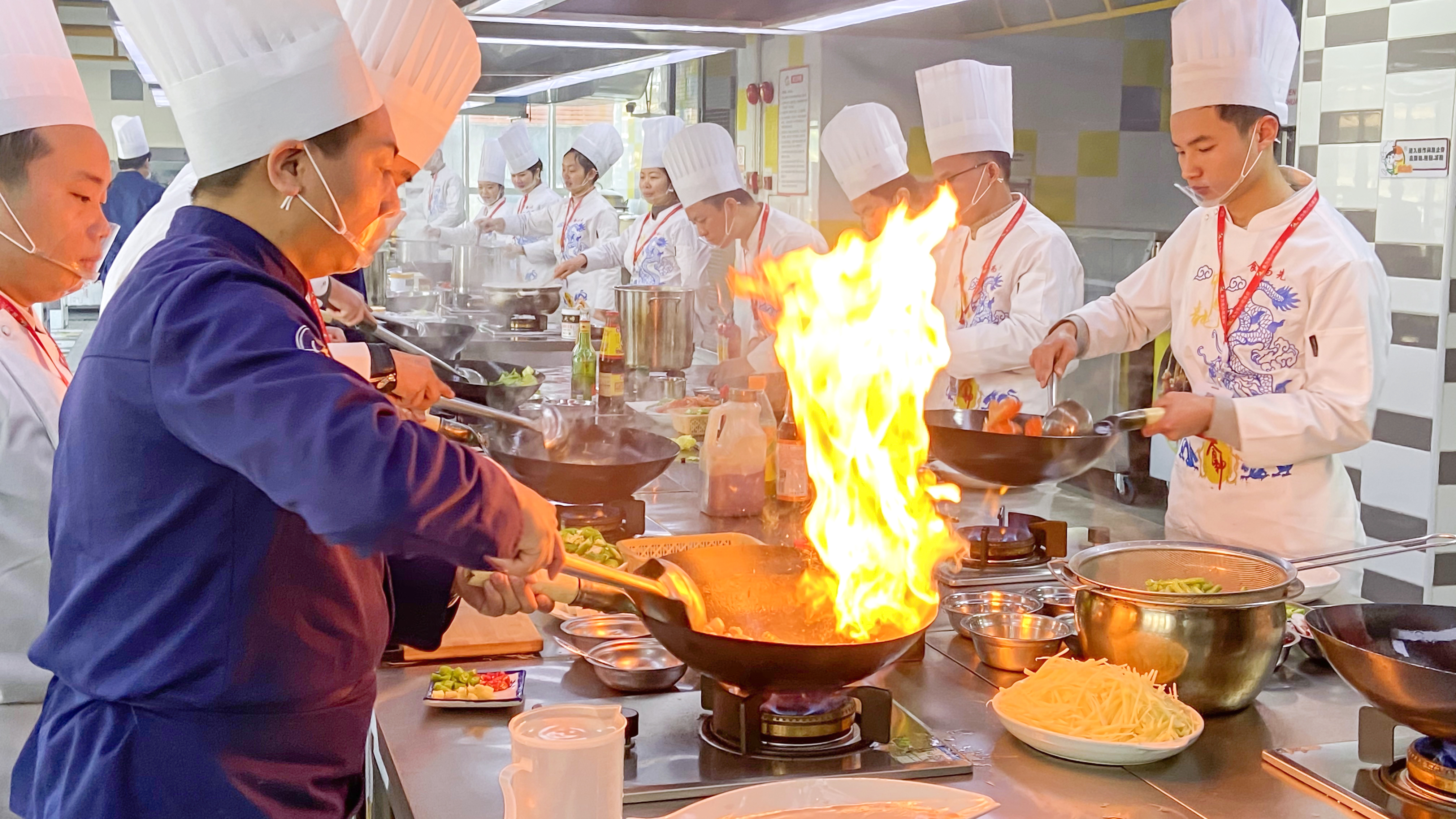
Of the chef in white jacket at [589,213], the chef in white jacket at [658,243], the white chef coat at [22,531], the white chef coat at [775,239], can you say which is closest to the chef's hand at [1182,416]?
the white chef coat at [22,531]

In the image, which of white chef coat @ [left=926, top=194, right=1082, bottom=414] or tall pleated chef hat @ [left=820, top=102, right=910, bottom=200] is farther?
tall pleated chef hat @ [left=820, top=102, right=910, bottom=200]

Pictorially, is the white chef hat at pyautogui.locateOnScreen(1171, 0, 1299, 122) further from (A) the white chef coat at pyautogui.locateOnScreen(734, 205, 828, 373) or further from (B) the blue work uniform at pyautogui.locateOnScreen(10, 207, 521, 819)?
(A) the white chef coat at pyautogui.locateOnScreen(734, 205, 828, 373)

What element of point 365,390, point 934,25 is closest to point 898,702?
point 365,390

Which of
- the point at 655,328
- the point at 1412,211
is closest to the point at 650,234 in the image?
the point at 655,328

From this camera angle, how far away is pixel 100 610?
1.37 meters

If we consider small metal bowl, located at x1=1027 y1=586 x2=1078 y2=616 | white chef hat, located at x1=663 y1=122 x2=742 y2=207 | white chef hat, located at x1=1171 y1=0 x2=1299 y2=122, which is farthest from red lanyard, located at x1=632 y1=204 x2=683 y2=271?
small metal bowl, located at x1=1027 y1=586 x2=1078 y2=616

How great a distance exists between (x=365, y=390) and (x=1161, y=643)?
1101mm

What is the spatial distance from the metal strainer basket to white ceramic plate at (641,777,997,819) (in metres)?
0.45

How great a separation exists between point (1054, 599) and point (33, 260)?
196 cm

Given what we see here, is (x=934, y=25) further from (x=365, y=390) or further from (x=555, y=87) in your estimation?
(x=365, y=390)

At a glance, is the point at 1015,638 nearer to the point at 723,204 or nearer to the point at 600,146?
the point at 723,204

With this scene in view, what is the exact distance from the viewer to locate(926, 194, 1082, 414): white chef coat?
392 centimetres

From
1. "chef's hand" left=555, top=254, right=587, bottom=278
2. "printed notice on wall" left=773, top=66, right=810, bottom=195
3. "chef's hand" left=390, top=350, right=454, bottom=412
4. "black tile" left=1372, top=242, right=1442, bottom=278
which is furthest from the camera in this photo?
"chef's hand" left=555, top=254, right=587, bottom=278

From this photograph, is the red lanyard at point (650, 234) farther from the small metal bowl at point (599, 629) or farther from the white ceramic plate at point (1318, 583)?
the white ceramic plate at point (1318, 583)
